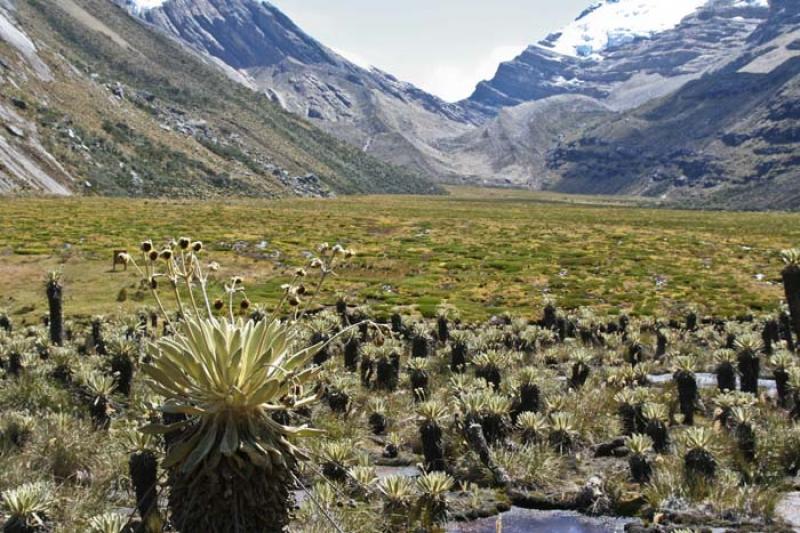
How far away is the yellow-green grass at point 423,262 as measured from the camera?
4284 centimetres

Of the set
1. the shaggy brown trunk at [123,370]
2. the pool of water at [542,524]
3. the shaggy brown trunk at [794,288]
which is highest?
the shaggy brown trunk at [794,288]

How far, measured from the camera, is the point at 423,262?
61.5m

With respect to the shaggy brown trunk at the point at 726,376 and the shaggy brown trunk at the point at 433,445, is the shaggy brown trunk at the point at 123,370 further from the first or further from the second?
the shaggy brown trunk at the point at 726,376

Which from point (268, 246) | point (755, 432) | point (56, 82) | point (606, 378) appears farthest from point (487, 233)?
point (56, 82)

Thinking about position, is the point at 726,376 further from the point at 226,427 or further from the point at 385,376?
the point at 226,427

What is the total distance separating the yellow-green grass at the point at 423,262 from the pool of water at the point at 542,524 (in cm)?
2634

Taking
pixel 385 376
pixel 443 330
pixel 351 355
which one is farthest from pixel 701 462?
pixel 443 330

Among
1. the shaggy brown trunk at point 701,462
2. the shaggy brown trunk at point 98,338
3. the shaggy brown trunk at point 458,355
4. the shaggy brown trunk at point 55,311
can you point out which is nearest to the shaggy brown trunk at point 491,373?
the shaggy brown trunk at point 458,355

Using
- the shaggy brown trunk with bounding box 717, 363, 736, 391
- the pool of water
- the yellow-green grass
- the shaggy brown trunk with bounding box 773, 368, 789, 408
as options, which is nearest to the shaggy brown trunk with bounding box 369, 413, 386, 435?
the pool of water

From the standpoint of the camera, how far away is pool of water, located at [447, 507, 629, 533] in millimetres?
10930

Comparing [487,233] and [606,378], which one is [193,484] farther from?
[487,233]

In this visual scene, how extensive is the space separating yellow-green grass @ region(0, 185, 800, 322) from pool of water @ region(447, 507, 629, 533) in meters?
26.3

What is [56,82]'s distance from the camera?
179m

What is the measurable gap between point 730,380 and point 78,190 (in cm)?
14026
